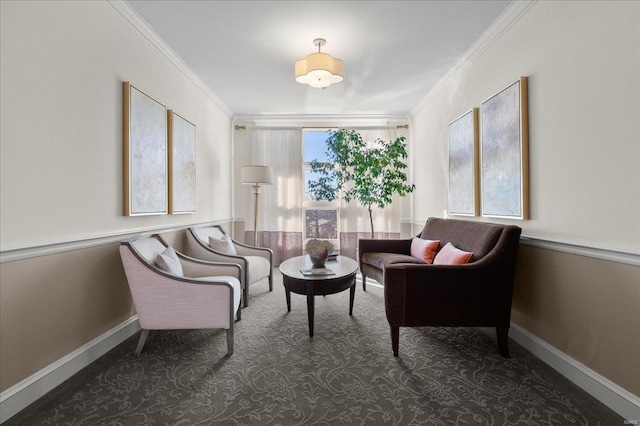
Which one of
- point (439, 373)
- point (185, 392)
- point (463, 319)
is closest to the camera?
point (185, 392)

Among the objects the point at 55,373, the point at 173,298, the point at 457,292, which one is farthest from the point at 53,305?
the point at 457,292

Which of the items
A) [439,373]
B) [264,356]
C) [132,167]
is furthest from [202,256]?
[439,373]

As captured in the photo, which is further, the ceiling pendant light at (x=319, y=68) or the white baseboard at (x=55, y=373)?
the ceiling pendant light at (x=319, y=68)

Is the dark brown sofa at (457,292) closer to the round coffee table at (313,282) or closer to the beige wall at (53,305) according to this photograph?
the round coffee table at (313,282)

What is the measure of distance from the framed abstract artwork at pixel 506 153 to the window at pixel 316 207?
2.96m

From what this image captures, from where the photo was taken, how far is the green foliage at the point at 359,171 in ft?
16.2

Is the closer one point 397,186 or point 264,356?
point 264,356

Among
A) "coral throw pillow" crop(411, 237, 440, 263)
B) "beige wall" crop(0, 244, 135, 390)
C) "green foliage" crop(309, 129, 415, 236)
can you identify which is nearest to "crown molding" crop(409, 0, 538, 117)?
"green foliage" crop(309, 129, 415, 236)

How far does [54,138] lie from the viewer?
197cm

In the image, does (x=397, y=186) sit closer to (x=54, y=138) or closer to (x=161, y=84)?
(x=161, y=84)

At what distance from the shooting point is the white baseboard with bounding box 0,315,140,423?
1686 millimetres

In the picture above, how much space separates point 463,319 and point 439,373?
1.45ft

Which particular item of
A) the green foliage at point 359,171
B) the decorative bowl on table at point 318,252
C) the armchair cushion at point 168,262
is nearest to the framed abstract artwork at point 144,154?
the armchair cushion at point 168,262

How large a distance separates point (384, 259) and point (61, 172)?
2.97 meters
